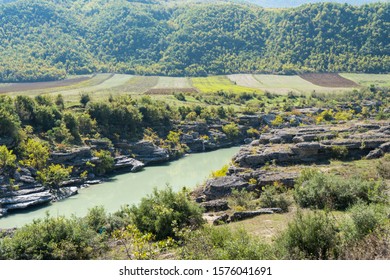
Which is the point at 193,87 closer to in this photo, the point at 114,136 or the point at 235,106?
the point at 235,106

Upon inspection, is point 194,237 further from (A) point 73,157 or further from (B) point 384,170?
(A) point 73,157

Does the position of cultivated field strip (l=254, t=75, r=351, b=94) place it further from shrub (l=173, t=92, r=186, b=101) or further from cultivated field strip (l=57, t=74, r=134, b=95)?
cultivated field strip (l=57, t=74, r=134, b=95)

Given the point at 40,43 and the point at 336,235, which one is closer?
the point at 336,235

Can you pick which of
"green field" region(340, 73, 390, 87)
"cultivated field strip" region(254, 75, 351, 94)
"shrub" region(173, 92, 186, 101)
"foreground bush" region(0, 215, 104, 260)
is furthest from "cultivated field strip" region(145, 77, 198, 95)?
"foreground bush" region(0, 215, 104, 260)

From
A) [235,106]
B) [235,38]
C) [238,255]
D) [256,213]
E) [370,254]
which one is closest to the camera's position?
[370,254]

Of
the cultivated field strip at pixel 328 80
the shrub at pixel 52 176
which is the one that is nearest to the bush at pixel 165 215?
the shrub at pixel 52 176

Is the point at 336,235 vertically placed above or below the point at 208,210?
above

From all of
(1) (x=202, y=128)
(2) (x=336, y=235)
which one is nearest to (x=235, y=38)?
(1) (x=202, y=128)

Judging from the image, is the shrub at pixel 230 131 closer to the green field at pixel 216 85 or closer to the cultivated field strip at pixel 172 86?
the cultivated field strip at pixel 172 86
